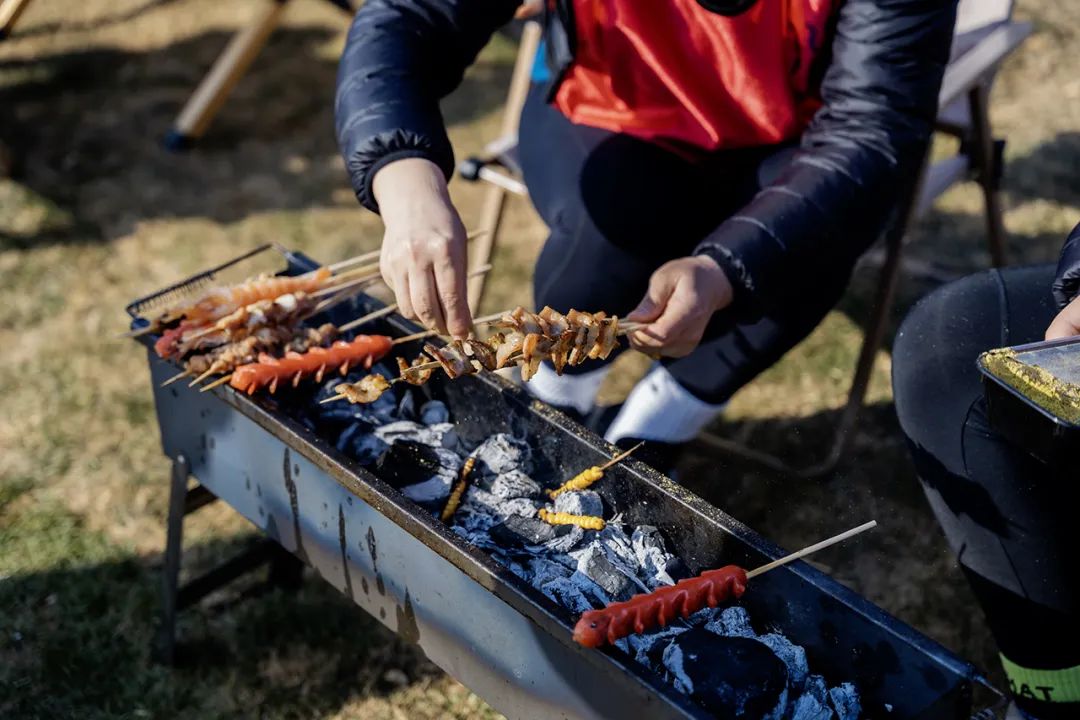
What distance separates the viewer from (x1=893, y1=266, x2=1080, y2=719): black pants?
1.94m

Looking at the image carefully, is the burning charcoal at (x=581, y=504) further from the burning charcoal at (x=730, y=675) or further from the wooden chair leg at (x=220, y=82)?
the wooden chair leg at (x=220, y=82)

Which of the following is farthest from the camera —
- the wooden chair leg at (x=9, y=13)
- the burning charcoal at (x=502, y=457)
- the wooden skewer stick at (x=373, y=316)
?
the wooden chair leg at (x=9, y=13)

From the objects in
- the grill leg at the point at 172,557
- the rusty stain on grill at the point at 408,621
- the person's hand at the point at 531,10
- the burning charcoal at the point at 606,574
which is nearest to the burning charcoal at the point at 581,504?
the burning charcoal at the point at 606,574

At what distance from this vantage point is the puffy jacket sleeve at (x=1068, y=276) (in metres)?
1.95

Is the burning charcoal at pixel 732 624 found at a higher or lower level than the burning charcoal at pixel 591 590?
lower

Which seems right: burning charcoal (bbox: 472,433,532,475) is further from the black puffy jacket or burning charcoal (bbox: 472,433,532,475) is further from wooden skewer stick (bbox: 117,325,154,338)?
wooden skewer stick (bbox: 117,325,154,338)

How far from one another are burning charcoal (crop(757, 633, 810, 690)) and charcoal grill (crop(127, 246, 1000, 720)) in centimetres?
3

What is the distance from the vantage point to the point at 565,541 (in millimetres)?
2047

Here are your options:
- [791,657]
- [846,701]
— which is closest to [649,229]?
[791,657]

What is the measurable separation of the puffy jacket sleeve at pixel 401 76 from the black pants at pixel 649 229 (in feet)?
1.32

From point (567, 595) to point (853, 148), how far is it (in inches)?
48.4

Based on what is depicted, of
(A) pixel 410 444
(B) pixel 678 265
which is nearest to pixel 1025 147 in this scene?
(B) pixel 678 265

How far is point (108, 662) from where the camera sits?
8.89 feet

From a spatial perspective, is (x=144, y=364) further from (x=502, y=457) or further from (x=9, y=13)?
(x=502, y=457)
